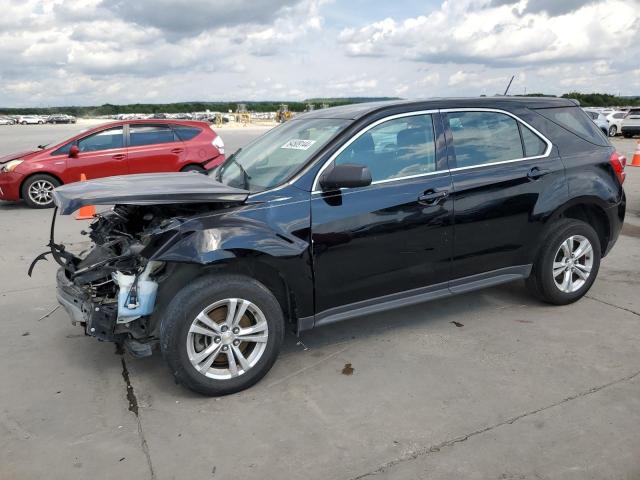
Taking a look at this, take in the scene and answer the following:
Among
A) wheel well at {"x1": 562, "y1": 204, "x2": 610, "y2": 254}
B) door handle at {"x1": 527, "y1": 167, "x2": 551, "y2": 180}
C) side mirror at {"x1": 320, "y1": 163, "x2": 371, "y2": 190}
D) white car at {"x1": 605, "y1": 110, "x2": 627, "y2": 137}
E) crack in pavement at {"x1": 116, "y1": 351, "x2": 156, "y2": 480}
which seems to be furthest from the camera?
white car at {"x1": 605, "y1": 110, "x2": 627, "y2": 137}

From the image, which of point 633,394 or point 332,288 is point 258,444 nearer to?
point 332,288

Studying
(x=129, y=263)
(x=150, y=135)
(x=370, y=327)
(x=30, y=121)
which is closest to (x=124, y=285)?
(x=129, y=263)

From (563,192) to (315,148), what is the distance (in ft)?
7.09

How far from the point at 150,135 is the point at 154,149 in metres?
0.37

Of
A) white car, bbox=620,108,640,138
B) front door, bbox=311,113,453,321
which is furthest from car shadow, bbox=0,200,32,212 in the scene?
white car, bbox=620,108,640,138

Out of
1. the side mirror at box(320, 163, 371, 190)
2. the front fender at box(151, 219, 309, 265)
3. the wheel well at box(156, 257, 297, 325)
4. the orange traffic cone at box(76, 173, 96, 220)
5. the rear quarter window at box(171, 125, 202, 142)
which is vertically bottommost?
the orange traffic cone at box(76, 173, 96, 220)

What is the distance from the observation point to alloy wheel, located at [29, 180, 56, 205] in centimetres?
1019

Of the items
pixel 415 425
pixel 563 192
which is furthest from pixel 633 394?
pixel 563 192

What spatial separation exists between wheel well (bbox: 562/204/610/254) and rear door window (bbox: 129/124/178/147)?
320 inches

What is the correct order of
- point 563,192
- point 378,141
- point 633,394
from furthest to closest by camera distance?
point 563,192 < point 378,141 < point 633,394

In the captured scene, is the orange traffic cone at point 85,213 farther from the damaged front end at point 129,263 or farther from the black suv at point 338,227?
the damaged front end at point 129,263

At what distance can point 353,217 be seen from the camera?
3.76 metres

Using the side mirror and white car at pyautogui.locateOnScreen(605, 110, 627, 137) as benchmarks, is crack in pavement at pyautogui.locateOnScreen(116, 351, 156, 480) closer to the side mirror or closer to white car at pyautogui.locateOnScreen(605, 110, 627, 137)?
the side mirror

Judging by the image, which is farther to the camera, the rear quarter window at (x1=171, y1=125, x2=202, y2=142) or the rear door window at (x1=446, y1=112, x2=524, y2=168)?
the rear quarter window at (x1=171, y1=125, x2=202, y2=142)
